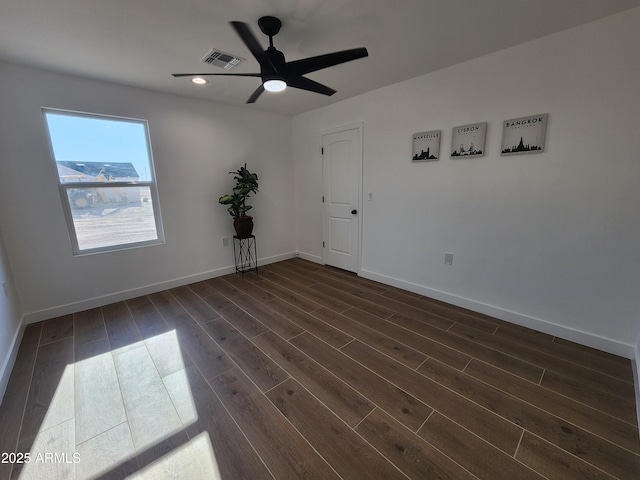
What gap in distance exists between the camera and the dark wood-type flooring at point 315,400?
1.33 meters

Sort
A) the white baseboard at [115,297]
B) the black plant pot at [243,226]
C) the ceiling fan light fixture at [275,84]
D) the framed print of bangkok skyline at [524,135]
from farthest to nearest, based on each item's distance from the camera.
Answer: the black plant pot at [243,226], the white baseboard at [115,297], the framed print of bangkok skyline at [524,135], the ceiling fan light fixture at [275,84]

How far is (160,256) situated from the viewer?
3.49 metres

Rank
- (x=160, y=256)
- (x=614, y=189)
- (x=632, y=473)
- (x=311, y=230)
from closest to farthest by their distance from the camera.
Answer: (x=632, y=473) < (x=614, y=189) < (x=160, y=256) < (x=311, y=230)

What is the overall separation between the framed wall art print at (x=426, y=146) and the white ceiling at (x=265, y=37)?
0.65m

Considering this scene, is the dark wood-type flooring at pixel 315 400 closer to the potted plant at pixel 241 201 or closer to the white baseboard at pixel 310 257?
the potted plant at pixel 241 201

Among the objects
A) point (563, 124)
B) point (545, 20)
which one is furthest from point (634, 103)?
point (545, 20)

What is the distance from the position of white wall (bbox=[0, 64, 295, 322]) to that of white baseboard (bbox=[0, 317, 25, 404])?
17.6 inches

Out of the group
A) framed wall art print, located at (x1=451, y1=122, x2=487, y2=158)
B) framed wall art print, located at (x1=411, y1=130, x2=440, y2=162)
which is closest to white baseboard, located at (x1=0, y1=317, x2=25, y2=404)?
framed wall art print, located at (x1=411, y1=130, x2=440, y2=162)

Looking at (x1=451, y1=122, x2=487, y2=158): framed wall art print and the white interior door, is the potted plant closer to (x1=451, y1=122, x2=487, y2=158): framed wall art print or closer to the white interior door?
the white interior door

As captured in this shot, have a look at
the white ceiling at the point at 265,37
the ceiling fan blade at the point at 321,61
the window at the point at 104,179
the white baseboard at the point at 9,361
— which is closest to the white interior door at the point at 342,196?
the white ceiling at the point at 265,37

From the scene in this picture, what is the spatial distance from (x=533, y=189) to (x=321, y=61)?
83.2 inches

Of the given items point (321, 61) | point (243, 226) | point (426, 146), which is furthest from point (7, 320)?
point (426, 146)

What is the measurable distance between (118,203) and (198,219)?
92 cm

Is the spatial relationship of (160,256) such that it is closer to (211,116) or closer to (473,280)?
(211,116)
